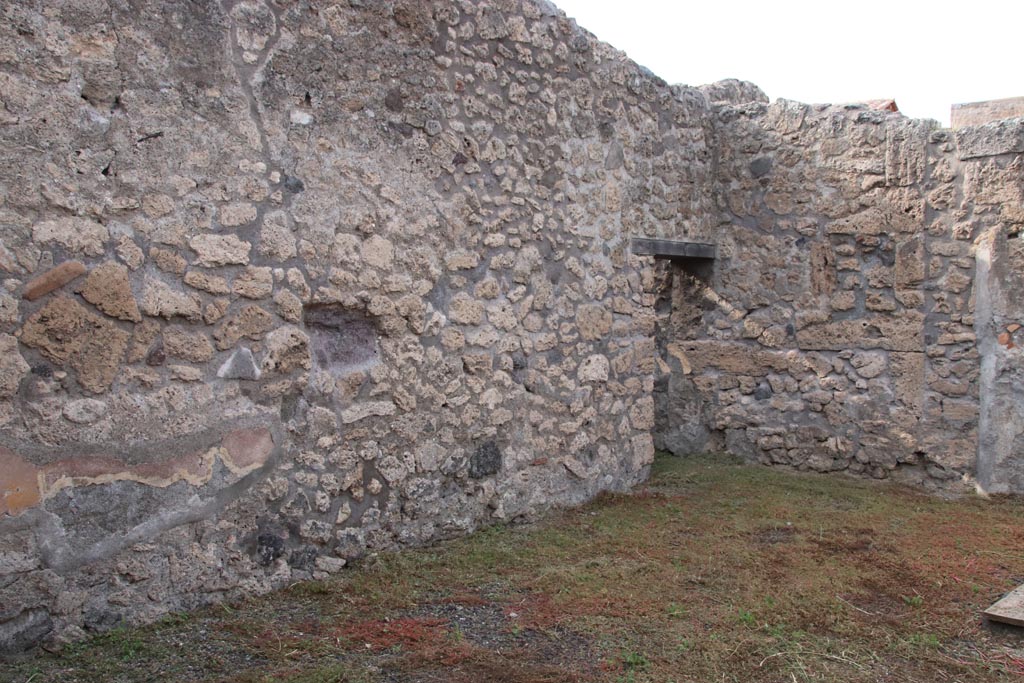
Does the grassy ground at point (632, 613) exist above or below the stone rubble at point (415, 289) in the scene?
below

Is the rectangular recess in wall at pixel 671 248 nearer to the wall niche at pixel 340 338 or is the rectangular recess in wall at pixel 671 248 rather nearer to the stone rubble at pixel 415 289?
the stone rubble at pixel 415 289

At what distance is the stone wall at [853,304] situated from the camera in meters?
6.06

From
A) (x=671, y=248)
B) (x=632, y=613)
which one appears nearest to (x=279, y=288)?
(x=632, y=613)

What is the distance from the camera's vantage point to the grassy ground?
322cm

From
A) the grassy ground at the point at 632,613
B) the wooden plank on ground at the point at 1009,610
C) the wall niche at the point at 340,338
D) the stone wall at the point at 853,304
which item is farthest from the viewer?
the stone wall at the point at 853,304

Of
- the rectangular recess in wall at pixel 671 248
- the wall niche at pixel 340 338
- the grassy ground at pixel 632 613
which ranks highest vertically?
the rectangular recess in wall at pixel 671 248

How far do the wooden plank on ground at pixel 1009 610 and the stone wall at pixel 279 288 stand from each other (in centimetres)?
239

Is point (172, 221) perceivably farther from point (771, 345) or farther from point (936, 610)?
point (771, 345)

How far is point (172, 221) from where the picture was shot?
355cm

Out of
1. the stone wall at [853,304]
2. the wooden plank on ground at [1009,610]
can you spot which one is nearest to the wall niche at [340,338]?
the wooden plank on ground at [1009,610]

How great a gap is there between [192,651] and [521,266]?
2.65 meters

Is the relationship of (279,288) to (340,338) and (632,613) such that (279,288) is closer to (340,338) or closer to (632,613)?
(340,338)

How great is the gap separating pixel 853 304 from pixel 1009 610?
10.2 feet

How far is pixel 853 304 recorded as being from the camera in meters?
6.46
